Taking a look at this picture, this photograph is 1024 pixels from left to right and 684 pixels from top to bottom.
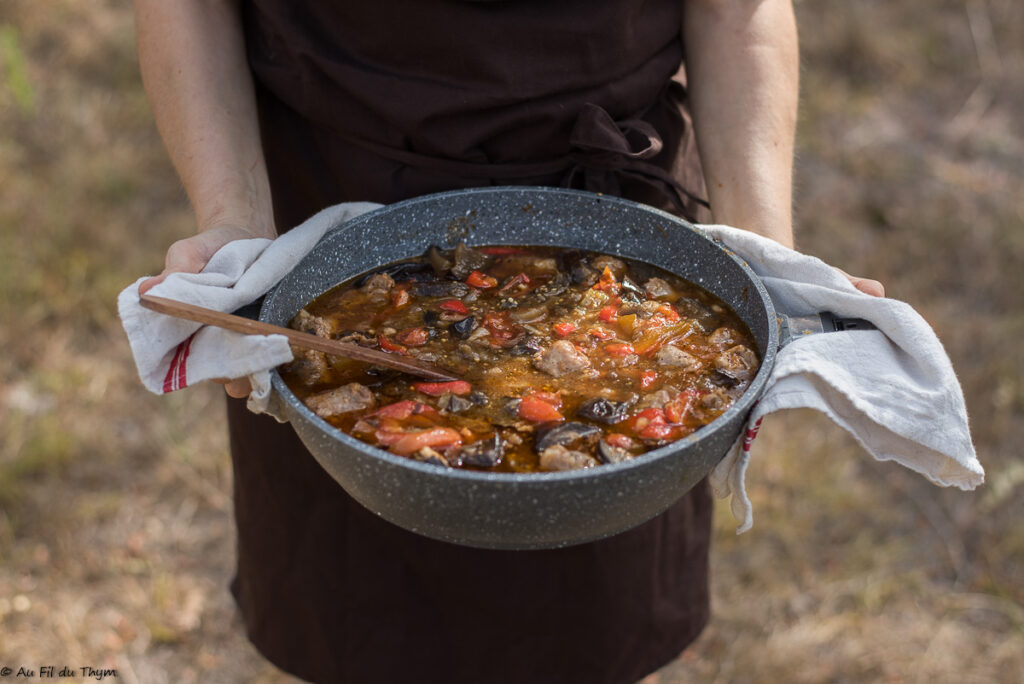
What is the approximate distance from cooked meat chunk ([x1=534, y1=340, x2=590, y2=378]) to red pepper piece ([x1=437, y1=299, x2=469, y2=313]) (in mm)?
244

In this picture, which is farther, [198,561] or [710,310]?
[198,561]

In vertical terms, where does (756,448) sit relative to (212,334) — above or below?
below

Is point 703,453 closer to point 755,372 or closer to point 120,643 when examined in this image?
point 755,372

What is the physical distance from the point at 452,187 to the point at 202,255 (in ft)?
2.12

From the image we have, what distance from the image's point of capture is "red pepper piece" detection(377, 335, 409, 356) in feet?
6.80

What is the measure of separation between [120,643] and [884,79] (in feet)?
19.9

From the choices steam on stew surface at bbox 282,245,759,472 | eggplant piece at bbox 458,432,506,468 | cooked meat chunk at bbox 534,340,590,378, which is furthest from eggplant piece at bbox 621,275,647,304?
eggplant piece at bbox 458,432,506,468

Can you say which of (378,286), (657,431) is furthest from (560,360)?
(378,286)

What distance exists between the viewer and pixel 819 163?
6.18 metres

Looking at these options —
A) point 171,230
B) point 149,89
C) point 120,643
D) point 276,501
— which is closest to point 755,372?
point 276,501

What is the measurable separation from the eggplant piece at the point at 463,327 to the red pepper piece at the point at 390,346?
4.6 inches

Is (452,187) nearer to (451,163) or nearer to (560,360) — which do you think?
(451,163)

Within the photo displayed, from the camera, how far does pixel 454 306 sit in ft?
7.18

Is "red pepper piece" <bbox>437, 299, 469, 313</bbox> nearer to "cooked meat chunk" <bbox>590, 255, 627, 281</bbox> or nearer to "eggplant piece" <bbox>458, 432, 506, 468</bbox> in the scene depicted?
"cooked meat chunk" <bbox>590, 255, 627, 281</bbox>
